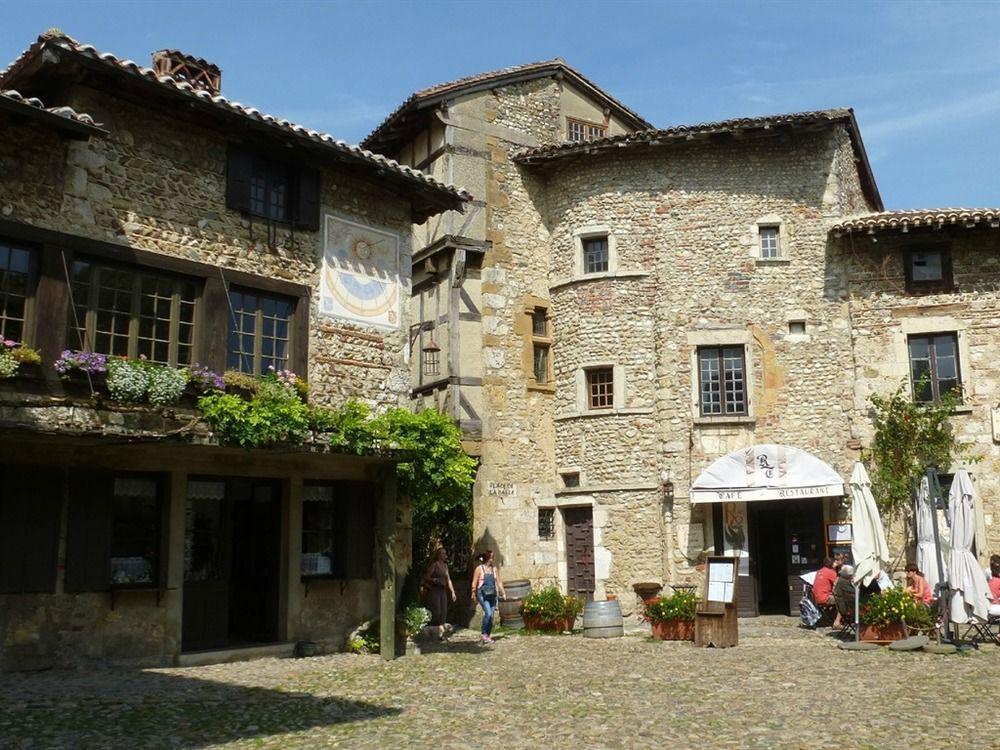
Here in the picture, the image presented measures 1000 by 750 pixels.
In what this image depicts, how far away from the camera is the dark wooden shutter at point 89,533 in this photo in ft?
35.3

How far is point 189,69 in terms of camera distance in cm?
1391

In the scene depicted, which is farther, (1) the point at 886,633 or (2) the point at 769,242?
(2) the point at 769,242

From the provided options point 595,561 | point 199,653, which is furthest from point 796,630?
point 199,653

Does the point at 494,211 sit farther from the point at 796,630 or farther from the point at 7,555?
the point at 7,555

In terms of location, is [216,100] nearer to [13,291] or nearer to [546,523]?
[13,291]

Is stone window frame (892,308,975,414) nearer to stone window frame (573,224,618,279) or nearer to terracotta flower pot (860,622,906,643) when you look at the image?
stone window frame (573,224,618,279)

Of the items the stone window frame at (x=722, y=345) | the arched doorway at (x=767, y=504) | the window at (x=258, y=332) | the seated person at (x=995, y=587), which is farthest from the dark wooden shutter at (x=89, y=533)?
the seated person at (x=995, y=587)

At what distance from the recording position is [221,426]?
10.8 metres

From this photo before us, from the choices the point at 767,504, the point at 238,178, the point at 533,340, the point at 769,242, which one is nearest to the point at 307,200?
the point at 238,178

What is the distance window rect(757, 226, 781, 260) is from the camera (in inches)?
781

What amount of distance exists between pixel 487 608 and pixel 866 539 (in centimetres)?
588

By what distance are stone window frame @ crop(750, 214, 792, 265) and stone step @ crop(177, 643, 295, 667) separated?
485 inches

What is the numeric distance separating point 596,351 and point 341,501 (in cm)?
798

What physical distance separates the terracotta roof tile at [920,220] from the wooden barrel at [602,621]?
8886mm
